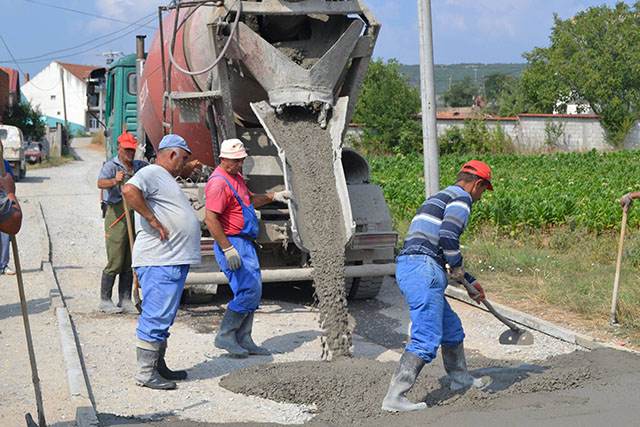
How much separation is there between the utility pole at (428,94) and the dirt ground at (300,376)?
2.18 meters

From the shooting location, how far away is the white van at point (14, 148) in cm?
2353

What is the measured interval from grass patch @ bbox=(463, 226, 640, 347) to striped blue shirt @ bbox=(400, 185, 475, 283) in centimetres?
274

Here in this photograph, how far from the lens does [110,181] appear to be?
778cm

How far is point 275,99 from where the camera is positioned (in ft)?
24.3

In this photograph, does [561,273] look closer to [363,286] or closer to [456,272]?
[363,286]

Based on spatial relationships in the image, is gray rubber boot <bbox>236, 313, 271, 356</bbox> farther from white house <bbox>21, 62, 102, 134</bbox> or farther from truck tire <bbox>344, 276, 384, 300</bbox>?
white house <bbox>21, 62, 102, 134</bbox>

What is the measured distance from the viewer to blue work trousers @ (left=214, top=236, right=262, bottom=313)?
631 centimetres

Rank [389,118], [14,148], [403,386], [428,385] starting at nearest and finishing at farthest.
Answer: [403,386], [428,385], [14,148], [389,118]

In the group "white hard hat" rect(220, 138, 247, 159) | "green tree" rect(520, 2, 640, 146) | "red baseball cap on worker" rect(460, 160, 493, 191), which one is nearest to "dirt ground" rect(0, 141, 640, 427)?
"red baseball cap on worker" rect(460, 160, 493, 191)

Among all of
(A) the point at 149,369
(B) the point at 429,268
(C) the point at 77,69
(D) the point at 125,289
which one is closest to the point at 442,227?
(B) the point at 429,268

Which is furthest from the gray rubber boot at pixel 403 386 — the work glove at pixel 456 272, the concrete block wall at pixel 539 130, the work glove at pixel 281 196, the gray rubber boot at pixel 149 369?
the concrete block wall at pixel 539 130

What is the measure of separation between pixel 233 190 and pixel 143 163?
7.15 ft

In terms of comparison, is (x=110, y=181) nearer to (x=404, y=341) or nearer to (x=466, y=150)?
(x=404, y=341)

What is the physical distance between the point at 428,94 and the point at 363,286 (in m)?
2.95
